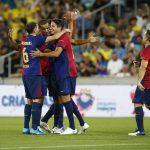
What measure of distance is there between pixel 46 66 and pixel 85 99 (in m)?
7.36

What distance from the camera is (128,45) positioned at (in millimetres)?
24453

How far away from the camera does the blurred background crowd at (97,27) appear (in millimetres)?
23969

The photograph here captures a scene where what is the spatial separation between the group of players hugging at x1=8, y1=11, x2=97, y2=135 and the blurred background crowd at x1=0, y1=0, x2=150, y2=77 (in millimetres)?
8775

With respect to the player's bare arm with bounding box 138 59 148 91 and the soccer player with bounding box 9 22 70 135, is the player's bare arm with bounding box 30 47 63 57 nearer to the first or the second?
the soccer player with bounding box 9 22 70 135

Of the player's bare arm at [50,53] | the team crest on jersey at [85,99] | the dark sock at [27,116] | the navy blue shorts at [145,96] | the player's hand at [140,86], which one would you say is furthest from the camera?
the team crest on jersey at [85,99]

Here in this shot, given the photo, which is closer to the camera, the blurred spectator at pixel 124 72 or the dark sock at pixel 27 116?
the dark sock at pixel 27 116

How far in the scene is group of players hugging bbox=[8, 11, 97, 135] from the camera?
1437cm

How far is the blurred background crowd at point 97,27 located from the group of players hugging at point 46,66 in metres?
8.77

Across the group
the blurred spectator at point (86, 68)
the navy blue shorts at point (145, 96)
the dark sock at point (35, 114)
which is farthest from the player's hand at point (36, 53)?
the blurred spectator at point (86, 68)

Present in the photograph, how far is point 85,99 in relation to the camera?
2211cm

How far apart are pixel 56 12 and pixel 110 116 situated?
5.79 metres

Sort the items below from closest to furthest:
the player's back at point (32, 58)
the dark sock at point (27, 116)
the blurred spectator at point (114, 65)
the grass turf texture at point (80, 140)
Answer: the grass turf texture at point (80, 140) < the player's back at point (32, 58) < the dark sock at point (27, 116) < the blurred spectator at point (114, 65)

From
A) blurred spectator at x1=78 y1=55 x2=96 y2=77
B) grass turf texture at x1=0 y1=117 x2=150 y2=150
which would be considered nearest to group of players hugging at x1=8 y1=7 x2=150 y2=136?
grass turf texture at x1=0 y1=117 x2=150 y2=150

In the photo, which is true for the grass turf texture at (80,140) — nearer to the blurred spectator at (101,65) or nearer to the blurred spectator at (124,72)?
the blurred spectator at (124,72)
